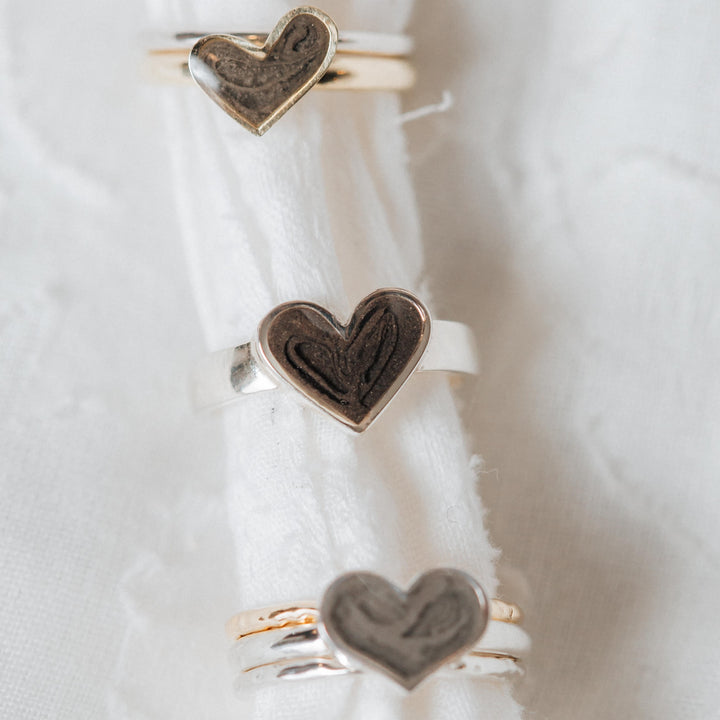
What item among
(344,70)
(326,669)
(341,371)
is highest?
(344,70)

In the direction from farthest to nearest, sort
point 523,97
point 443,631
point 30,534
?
point 523,97
point 30,534
point 443,631

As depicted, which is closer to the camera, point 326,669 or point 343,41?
point 326,669

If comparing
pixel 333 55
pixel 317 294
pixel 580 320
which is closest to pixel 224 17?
pixel 333 55

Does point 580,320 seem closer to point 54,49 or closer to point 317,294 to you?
point 317,294

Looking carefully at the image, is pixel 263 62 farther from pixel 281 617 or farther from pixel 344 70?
pixel 281 617

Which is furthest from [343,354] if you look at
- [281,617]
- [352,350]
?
[281,617]

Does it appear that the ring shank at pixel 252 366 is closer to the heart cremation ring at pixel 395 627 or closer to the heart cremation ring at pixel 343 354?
the heart cremation ring at pixel 343 354

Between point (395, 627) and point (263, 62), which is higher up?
point (263, 62)
